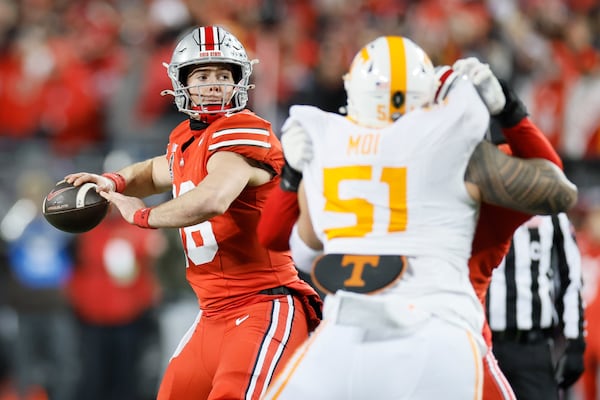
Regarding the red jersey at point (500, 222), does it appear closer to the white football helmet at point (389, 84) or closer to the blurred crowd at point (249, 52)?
the white football helmet at point (389, 84)

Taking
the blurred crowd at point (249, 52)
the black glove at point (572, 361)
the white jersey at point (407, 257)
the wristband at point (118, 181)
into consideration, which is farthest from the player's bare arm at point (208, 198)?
the blurred crowd at point (249, 52)

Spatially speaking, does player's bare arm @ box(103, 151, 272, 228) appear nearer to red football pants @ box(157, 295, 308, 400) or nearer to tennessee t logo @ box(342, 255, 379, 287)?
red football pants @ box(157, 295, 308, 400)

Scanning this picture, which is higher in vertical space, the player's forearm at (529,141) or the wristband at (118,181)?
the player's forearm at (529,141)

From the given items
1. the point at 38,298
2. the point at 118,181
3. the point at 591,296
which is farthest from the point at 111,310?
the point at 118,181

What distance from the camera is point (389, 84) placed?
3.59 metres

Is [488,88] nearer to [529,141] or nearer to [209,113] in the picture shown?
[529,141]

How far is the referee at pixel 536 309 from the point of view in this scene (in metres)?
5.40

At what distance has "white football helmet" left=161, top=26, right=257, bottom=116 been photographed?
455 cm

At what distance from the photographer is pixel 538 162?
11.8 ft

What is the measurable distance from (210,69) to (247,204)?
58cm

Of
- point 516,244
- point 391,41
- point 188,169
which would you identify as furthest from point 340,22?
point 391,41

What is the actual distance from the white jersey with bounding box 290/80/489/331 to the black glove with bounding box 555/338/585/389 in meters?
2.11

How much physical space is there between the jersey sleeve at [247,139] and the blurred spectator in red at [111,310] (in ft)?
14.8

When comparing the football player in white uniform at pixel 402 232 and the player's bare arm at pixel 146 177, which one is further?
Answer: the player's bare arm at pixel 146 177
